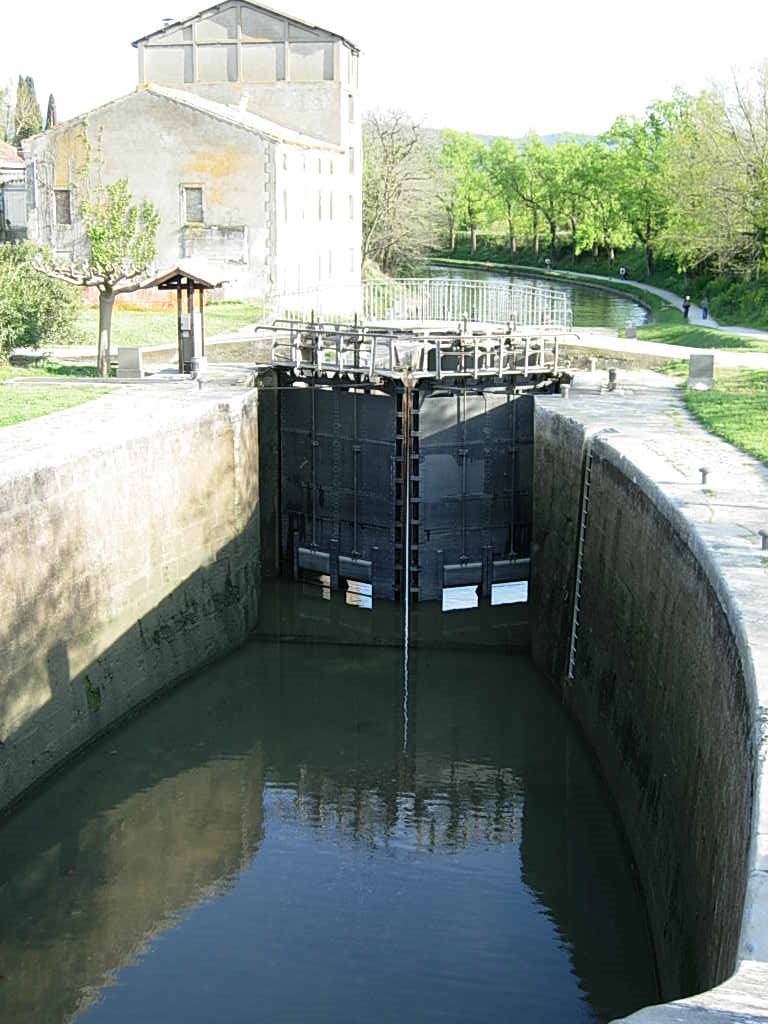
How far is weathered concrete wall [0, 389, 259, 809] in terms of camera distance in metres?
13.4

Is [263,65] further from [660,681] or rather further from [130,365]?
[660,681]

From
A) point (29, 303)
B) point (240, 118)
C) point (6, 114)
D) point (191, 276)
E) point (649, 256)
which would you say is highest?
point (6, 114)

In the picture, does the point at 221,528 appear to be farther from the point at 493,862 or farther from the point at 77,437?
the point at 493,862

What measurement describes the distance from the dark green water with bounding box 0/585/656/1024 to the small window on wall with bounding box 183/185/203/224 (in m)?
18.2

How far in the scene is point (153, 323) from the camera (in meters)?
29.8

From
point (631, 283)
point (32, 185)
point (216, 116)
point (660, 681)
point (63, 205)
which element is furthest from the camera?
point (631, 283)

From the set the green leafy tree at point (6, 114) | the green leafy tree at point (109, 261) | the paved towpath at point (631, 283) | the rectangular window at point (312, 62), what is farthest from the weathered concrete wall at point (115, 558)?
the green leafy tree at point (6, 114)

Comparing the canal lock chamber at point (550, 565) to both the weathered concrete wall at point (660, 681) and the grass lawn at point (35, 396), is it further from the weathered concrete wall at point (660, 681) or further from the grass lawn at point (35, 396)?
the grass lawn at point (35, 396)

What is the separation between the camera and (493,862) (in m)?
12.7

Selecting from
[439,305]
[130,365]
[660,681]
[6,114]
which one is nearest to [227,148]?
[439,305]

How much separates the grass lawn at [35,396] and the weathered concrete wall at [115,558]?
17.2 inches

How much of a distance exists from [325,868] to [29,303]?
1387 centimetres

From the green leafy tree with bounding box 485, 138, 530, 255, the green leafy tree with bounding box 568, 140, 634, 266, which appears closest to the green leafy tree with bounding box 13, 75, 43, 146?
the green leafy tree with bounding box 485, 138, 530, 255

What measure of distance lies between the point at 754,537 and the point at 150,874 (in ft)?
18.8
